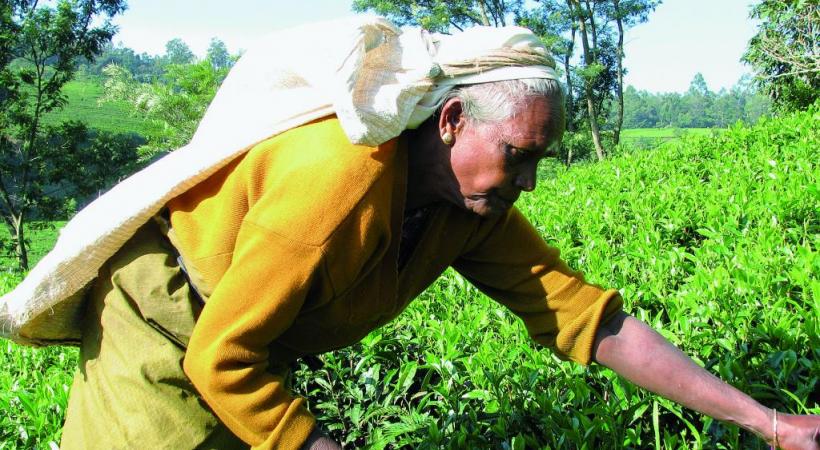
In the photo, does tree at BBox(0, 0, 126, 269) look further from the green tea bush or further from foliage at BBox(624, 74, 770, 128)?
foliage at BBox(624, 74, 770, 128)

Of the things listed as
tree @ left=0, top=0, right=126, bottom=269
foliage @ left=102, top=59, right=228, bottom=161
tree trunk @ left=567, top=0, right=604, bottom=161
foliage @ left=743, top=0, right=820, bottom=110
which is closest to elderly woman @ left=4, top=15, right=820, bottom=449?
foliage @ left=743, top=0, right=820, bottom=110

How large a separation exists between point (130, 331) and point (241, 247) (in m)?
0.46

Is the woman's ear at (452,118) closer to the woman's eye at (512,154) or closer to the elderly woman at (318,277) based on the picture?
the elderly woman at (318,277)

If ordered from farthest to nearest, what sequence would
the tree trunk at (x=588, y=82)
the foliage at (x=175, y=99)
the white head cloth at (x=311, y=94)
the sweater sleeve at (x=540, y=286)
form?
the tree trunk at (x=588, y=82), the foliage at (x=175, y=99), the sweater sleeve at (x=540, y=286), the white head cloth at (x=311, y=94)

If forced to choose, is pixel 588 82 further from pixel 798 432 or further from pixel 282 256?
pixel 282 256

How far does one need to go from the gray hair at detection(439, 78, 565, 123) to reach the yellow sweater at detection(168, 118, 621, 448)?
0.17m

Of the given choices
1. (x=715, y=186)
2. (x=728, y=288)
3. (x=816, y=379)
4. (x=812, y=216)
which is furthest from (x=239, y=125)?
(x=715, y=186)

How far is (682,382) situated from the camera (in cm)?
172

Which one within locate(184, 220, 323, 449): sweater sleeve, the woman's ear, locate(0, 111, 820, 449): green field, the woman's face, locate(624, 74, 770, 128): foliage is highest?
the woman's ear

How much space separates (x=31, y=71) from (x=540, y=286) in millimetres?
16637

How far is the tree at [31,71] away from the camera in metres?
15.4

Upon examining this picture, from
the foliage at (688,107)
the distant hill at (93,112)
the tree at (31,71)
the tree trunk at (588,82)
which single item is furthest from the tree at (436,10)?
the foliage at (688,107)

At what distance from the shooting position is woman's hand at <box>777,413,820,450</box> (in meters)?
1.52

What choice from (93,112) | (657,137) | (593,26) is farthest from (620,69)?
(93,112)
